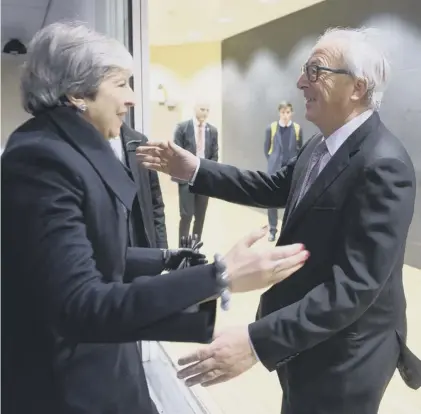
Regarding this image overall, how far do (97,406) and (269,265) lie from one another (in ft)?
1.33

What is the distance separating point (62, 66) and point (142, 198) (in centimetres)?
148

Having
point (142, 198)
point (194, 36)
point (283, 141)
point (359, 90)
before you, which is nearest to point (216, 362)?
point (359, 90)

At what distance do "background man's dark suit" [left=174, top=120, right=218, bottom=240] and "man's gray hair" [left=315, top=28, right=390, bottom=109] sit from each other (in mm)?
3645

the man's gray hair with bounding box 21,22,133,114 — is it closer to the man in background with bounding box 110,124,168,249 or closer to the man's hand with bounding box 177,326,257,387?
the man's hand with bounding box 177,326,257,387

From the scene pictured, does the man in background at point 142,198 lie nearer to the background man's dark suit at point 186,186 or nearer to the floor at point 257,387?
the floor at point 257,387

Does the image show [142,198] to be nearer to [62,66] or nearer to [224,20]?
[62,66]

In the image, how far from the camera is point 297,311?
1.24 metres

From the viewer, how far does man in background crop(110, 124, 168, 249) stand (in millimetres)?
2361

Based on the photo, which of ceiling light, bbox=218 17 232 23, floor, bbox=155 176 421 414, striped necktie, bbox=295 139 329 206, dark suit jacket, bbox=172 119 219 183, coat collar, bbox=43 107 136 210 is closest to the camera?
coat collar, bbox=43 107 136 210

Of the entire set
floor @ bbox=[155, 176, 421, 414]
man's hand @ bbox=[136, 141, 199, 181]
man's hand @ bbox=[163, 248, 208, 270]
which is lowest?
floor @ bbox=[155, 176, 421, 414]

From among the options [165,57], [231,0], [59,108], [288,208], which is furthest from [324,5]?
[59,108]

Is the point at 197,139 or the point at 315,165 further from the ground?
the point at 315,165

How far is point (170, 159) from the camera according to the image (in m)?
1.80

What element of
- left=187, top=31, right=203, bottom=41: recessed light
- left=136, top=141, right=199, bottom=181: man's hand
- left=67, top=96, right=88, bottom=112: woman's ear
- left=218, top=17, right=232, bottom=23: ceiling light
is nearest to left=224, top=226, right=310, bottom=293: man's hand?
left=67, top=96, right=88, bottom=112: woman's ear
